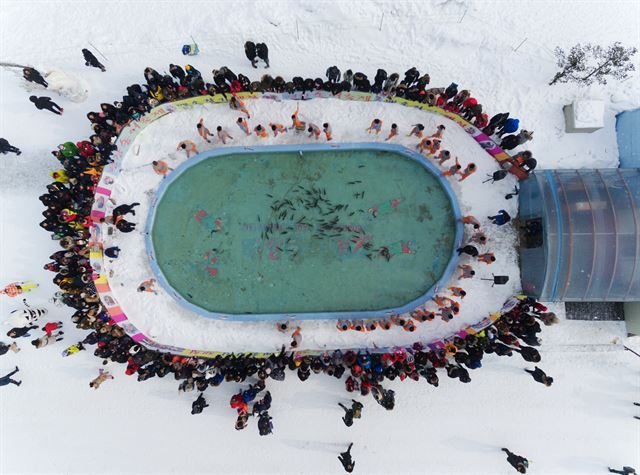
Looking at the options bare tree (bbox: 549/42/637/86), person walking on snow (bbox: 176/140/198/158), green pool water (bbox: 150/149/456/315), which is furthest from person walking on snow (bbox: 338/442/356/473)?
bare tree (bbox: 549/42/637/86)

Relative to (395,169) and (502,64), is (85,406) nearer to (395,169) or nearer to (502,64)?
(395,169)

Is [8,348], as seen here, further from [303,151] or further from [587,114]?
[587,114]

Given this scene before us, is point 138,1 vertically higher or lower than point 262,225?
higher

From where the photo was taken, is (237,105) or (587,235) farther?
(237,105)

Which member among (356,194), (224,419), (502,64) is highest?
(502,64)

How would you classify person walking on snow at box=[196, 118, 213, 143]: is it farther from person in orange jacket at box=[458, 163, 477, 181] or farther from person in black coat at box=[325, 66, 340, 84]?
person in orange jacket at box=[458, 163, 477, 181]

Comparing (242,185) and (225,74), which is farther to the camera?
(242,185)

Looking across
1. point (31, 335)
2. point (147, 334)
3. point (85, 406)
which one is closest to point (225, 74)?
point (147, 334)

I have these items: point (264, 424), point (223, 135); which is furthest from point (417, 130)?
point (264, 424)
